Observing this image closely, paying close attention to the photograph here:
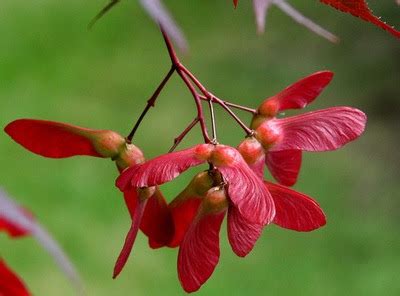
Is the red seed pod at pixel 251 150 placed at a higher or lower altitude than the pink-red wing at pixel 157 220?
higher

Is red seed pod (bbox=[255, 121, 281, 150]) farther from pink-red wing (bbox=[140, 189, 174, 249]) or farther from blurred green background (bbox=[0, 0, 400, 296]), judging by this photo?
blurred green background (bbox=[0, 0, 400, 296])

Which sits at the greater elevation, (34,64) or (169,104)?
(34,64)

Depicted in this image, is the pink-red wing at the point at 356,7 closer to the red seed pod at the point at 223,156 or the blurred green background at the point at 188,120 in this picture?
the red seed pod at the point at 223,156

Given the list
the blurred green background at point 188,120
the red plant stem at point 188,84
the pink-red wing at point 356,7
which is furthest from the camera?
the blurred green background at point 188,120

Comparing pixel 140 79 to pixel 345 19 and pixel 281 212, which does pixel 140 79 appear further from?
pixel 281 212

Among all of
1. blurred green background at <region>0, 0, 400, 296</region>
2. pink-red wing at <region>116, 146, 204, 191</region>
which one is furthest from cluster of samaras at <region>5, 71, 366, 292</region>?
blurred green background at <region>0, 0, 400, 296</region>

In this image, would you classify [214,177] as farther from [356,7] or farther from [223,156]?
[356,7]

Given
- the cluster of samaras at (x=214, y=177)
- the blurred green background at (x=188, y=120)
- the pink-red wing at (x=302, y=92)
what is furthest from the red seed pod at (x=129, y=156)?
the blurred green background at (x=188, y=120)

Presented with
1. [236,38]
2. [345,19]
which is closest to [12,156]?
[236,38]
